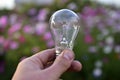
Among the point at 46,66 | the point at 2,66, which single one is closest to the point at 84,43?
the point at 2,66

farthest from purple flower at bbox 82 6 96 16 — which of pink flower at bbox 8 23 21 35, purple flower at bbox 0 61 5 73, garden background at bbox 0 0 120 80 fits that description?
purple flower at bbox 0 61 5 73

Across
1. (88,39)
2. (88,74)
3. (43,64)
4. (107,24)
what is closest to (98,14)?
(107,24)

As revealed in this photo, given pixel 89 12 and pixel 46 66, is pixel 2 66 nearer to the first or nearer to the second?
pixel 89 12

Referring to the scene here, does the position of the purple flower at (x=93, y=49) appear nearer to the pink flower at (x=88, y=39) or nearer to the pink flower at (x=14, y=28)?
the pink flower at (x=88, y=39)

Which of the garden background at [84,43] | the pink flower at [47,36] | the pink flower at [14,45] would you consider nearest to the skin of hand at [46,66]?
the garden background at [84,43]

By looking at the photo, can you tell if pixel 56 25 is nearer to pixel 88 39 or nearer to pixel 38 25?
pixel 88 39

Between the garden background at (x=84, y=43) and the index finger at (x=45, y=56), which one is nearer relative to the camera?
the index finger at (x=45, y=56)

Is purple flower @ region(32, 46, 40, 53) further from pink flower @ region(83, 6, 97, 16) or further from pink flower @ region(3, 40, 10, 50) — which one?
pink flower @ region(83, 6, 97, 16)
